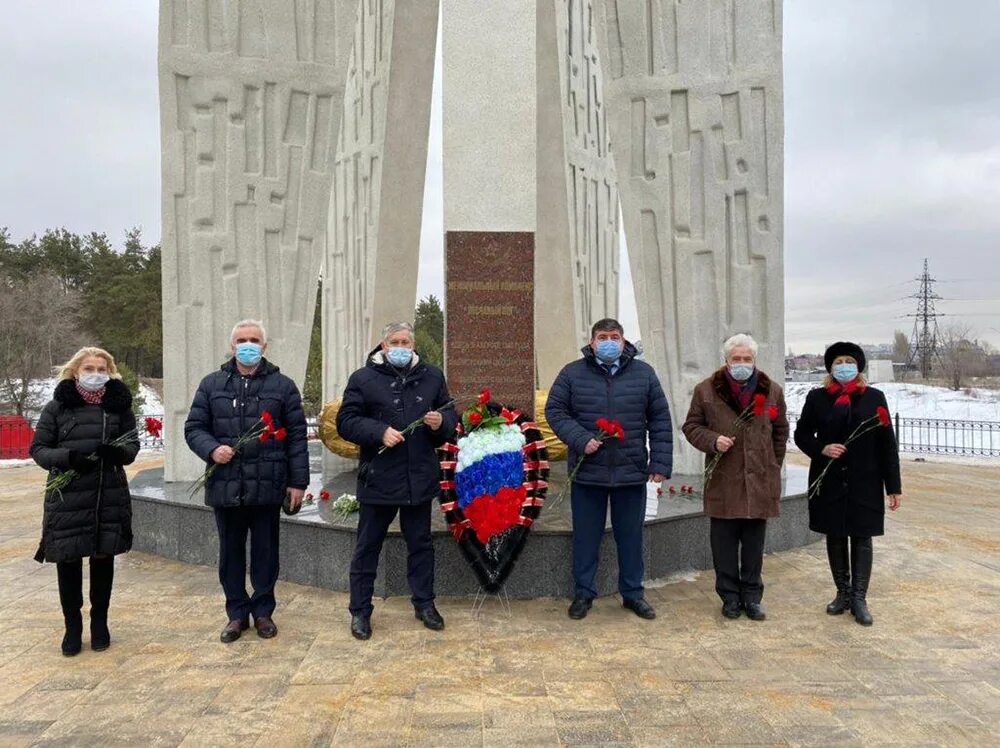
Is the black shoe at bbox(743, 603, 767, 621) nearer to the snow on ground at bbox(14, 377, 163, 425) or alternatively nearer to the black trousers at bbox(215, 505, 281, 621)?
the black trousers at bbox(215, 505, 281, 621)

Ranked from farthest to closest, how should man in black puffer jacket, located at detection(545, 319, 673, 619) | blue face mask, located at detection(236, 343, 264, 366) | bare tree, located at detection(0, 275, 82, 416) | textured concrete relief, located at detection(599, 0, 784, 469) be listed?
bare tree, located at detection(0, 275, 82, 416)
textured concrete relief, located at detection(599, 0, 784, 469)
man in black puffer jacket, located at detection(545, 319, 673, 619)
blue face mask, located at detection(236, 343, 264, 366)

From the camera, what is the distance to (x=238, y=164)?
617 centimetres

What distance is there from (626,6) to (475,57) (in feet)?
4.70

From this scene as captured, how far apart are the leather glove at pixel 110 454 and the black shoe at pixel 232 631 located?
0.97 meters

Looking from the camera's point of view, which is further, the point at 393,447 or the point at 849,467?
the point at 849,467

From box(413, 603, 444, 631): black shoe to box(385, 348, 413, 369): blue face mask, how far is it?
1.28 metres

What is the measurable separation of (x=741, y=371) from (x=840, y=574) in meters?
1.26

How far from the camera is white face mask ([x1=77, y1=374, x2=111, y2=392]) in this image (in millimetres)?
3424

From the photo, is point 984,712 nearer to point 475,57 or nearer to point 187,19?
point 475,57

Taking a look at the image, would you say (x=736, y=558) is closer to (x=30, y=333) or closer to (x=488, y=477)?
(x=488, y=477)

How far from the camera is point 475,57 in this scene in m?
6.33

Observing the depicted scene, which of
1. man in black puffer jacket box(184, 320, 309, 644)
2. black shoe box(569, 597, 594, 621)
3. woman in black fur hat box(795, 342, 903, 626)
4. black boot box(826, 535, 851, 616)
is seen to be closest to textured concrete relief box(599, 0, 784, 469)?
woman in black fur hat box(795, 342, 903, 626)

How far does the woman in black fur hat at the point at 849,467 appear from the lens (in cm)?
391

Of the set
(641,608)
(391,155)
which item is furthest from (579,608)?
(391,155)
